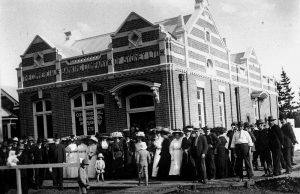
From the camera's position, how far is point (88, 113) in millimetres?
17969

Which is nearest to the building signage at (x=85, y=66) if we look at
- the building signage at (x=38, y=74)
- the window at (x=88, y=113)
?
the building signage at (x=38, y=74)

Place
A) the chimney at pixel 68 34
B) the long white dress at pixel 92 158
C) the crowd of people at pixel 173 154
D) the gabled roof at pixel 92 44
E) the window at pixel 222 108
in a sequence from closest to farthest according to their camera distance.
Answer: the crowd of people at pixel 173 154, the long white dress at pixel 92 158, the window at pixel 222 108, the gabled roof at pixel 92 44, the chimney at pixel 68 34

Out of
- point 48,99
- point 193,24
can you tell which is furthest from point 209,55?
point 48,99

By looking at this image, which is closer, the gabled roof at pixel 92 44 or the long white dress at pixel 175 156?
the long white dress at pixel 175 156

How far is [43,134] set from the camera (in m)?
19.3

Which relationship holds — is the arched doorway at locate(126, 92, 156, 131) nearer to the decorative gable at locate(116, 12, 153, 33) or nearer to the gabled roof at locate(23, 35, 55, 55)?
Answer: the decorative gable at locate(116, 12, 153, 33)

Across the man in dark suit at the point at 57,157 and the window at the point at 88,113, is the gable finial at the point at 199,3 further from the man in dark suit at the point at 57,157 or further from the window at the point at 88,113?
the man in dark suit at the point at 57,157

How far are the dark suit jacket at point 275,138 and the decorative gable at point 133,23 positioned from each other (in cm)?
703

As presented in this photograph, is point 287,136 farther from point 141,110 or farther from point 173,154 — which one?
point 141,110

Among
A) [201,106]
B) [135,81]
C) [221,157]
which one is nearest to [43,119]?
[135,81]

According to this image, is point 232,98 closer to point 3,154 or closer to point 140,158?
point 140,158

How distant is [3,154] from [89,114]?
19.4ft

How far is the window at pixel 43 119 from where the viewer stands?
19.2 meters

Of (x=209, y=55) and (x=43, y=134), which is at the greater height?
(x=209, y=55)
